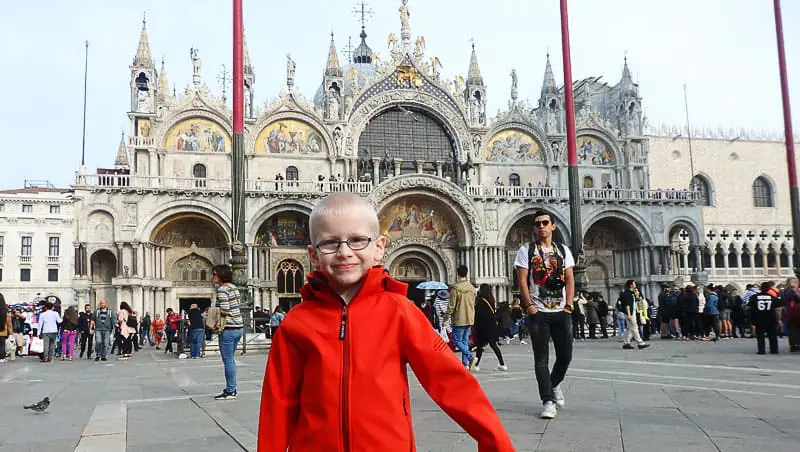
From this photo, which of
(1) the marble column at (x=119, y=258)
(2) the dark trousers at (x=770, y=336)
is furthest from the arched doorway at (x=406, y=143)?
(2) the dark trousers at (x=770, y=336)

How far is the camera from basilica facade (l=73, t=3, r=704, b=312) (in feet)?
98.0

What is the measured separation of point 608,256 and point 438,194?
10.7 m

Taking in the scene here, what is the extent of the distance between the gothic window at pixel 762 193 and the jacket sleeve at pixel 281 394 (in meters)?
52.0

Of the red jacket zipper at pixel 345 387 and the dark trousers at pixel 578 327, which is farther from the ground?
the red jacket zipper at pixel 345 387

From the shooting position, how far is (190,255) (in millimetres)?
31297

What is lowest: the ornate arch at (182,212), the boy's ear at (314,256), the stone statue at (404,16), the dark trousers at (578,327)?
the dark trousers at (578,327)

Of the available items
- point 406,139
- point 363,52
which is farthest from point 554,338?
point 363,52

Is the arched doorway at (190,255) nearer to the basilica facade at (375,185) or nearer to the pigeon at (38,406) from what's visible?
the basilica facade at (375,185)

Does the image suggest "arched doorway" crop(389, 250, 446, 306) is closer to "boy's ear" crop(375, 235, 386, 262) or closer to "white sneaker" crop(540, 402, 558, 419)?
"white sneaker" crop(540, 402, 558, 419)

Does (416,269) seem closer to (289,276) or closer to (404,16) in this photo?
(289,276)

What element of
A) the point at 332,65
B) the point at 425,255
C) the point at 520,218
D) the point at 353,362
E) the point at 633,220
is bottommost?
the point at 353,362

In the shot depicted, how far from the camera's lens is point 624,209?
34.6 meters

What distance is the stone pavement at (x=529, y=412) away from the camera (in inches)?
Result: 199

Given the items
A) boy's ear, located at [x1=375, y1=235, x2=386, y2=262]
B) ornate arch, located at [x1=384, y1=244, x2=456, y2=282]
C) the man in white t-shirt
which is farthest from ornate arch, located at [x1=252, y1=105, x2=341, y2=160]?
boy's ear, located at [x1=375, y1=235, x2=386, y2=262]
